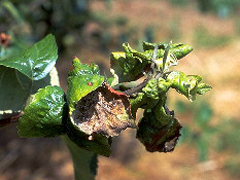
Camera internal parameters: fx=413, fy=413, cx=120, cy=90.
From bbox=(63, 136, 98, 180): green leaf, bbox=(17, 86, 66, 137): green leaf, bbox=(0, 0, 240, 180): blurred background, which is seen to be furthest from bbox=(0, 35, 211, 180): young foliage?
bbox=(0, 0, 240, 180): blurred background

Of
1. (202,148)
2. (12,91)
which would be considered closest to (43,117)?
(12,91)

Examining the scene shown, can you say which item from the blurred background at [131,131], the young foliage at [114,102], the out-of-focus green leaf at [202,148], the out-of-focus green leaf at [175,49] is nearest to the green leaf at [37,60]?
the young foliage at [114,102]

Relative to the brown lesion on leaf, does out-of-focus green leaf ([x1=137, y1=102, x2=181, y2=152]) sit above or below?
below

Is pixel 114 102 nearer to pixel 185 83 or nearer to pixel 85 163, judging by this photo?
pixel 185 83

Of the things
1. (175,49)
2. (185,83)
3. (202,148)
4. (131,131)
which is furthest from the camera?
(131,131)

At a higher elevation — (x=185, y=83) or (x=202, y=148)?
(x=185, y=83)

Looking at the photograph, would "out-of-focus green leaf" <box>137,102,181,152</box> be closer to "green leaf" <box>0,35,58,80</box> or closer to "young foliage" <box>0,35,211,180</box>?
"young foliage" <box>0,35,211,180</box>
